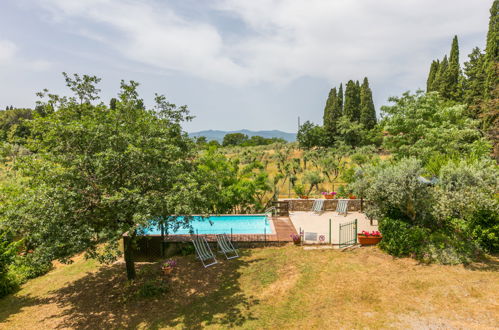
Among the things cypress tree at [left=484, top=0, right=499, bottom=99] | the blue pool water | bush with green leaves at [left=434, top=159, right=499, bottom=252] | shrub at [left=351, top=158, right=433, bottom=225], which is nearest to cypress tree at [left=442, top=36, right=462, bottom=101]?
cypress tree at [left=484, top=0, right=499, bottom=99]

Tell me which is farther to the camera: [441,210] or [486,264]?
[441,210]

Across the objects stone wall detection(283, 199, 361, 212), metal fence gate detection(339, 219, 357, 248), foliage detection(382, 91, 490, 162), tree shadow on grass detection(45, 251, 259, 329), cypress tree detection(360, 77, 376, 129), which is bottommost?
tree shadow on grass detection(45, 251, 259, 329)

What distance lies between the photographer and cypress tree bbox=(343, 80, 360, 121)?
55.8 metres

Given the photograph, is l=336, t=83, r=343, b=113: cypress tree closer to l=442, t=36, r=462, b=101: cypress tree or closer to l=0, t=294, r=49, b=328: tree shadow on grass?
l=442, t=36, r=462, b=101: cypress tree

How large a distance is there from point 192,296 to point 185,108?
26.7ft

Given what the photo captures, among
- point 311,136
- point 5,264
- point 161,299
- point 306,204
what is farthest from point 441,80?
point 5,264

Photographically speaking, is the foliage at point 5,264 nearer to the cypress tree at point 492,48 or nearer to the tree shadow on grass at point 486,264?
the tree shadow on grass at point 486,264

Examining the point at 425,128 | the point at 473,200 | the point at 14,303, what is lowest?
the point at 14,303

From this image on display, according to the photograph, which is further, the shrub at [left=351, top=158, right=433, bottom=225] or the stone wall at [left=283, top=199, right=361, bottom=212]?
the stone wall at [left=283, top=199, right=361, bottom=212]

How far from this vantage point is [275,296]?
9.16 meters

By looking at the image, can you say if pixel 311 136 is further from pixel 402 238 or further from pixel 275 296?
pixel 275 296

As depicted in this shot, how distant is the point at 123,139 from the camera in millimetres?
8695

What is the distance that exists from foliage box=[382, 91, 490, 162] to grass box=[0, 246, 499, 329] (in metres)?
10.8

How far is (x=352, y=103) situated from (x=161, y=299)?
56449 millimetres
